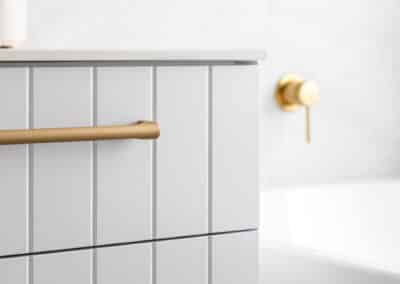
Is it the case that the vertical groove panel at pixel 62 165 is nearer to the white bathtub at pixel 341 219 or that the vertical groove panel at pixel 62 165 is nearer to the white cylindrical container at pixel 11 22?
the white cylindrical container at pixel 11 22

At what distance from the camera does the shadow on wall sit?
47.2 inches

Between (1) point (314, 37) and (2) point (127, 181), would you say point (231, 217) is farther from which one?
(1) point (314, 37)

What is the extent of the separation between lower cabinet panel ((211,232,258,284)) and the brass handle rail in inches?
7.1

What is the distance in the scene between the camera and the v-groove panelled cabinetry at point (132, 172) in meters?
0.92

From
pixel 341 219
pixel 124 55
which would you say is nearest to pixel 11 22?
pixel 124 55

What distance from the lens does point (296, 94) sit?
5.64 ft

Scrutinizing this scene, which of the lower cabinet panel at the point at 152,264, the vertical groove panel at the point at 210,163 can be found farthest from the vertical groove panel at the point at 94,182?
the vertical groove panel at the point at 210,163

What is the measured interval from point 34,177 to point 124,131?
12 cm

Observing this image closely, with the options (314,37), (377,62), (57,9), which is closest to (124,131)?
(57,9)

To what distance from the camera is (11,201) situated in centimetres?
91

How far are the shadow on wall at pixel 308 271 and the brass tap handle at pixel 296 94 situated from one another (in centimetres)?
50

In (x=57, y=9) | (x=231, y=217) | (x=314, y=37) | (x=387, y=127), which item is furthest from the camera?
(x=387, y=127)

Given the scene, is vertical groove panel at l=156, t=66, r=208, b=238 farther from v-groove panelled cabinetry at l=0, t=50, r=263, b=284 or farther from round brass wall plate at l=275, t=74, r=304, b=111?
round brass wall plate at l=275, t=74, r=304, b=111

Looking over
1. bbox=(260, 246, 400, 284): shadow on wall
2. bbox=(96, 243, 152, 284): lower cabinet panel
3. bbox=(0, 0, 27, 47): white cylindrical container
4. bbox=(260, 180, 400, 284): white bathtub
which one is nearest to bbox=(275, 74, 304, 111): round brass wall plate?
bbox=(260, 180, 400, 284): white bathtub
